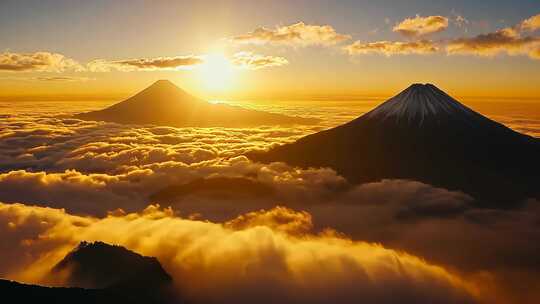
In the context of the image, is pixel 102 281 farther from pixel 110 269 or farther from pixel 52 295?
pixel 52 295

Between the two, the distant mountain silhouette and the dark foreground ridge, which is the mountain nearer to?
the dark foreground ridge

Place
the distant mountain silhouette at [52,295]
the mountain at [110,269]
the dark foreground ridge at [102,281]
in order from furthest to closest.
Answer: the mountain at [110,269] → the dark foreground ridge at [102,281] → the distant mountain silhouette at [52,295]

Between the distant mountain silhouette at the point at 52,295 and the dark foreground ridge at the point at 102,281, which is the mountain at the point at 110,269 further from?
the distant mountain silhouette at the point at 52,295

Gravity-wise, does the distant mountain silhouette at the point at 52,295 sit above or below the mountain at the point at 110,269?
above

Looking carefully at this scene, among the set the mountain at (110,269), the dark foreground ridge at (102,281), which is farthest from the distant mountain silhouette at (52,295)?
the mountain at (110,269)

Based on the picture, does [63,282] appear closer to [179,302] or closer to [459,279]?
[179,302]

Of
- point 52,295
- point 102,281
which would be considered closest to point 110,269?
point 102,281

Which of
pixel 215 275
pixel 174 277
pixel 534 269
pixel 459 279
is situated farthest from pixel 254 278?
pixel 534 269

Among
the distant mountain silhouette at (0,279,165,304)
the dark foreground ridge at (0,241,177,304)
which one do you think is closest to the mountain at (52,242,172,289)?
the dark foreground ridge at (0,241,177,304)
